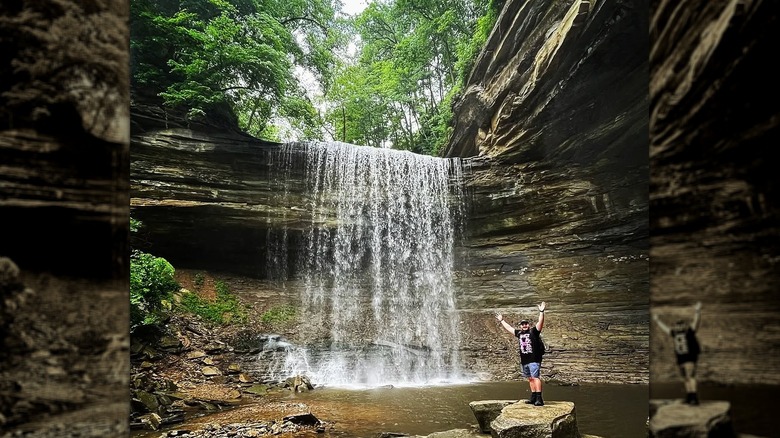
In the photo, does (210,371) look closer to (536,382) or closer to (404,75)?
(536,382)

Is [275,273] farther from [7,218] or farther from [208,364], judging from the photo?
[7,218]

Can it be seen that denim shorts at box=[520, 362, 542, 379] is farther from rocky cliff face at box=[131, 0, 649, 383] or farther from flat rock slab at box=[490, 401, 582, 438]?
rocky cliff face at box=[131, 0, 649, 383]

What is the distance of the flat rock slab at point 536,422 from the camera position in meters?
4.76

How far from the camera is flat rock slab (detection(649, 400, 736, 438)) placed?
3.08ft

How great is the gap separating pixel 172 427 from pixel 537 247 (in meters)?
12.4

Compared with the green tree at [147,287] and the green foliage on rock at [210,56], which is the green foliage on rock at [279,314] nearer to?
the green tree at [147,287]

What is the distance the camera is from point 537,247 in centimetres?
1502

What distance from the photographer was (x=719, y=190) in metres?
0.97

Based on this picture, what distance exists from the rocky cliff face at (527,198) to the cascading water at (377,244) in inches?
28.6

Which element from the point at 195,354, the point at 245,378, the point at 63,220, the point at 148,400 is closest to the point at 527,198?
the point at 245,378

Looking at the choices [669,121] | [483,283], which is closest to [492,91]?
[483,283]

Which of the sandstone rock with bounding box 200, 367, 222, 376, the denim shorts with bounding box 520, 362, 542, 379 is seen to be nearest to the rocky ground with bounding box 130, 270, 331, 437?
the sandstone rock with bounding box 200, 367, 222, 376

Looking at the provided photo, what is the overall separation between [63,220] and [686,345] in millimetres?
1566

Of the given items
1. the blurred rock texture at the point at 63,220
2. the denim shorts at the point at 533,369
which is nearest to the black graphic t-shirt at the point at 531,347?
the denim shorts at the point at 533,369
